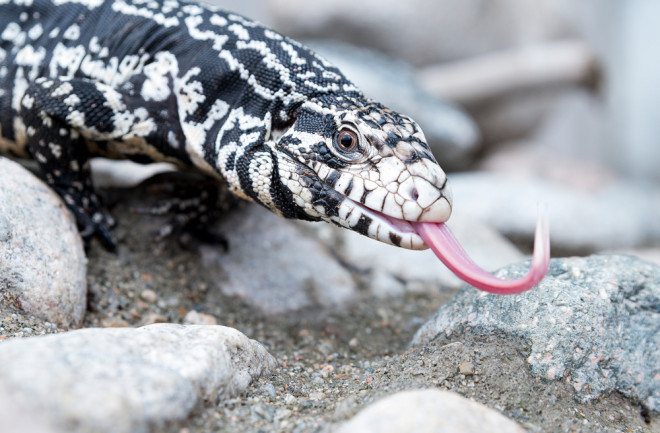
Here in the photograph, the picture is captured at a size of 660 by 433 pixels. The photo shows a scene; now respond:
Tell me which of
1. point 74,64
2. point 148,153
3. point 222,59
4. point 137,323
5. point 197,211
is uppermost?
Result: point 222,59

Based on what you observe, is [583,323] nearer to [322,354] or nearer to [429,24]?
[322,354]

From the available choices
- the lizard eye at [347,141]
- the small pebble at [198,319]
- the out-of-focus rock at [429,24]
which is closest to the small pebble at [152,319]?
the small pebble at [198,319]

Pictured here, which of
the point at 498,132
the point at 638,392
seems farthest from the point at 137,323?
the point at 498,132

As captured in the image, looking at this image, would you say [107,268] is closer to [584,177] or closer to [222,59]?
[222,59]

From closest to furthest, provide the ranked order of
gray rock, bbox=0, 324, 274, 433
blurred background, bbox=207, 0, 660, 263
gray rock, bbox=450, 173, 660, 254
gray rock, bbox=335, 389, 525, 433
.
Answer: gray rock, bbox=0, 324, 274, 433 → gray rock, bbox=335, 389, 525, 433 → gray rock, bbox=450, 173, 660, 254 → blurred background, bbox=207, 0, 660, 263

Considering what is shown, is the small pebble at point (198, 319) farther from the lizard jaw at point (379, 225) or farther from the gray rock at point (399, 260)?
the gray rock at point (399, 260)

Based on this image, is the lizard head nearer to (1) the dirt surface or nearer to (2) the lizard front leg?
(1) the dirt surface

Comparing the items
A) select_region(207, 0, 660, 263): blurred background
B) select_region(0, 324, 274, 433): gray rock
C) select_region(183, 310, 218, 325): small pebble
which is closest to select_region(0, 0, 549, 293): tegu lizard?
select_region(183, 310, 218, 325): small pebble
